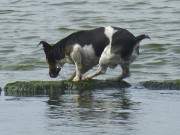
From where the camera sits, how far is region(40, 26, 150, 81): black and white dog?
622 inches

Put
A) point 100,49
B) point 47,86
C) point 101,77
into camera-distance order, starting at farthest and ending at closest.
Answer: point 101,77
point 100,49
point 47,86

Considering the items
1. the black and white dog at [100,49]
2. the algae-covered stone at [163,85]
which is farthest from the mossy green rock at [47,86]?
the algae-covered stone at [163,85]

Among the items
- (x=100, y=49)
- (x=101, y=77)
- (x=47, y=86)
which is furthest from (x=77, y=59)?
(x=101, y=77)

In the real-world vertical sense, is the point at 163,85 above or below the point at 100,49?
below

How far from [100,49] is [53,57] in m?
1.04

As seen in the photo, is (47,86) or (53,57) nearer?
(47,86)

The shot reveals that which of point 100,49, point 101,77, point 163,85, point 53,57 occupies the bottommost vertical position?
point 101,77

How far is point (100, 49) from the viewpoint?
16.0 meters

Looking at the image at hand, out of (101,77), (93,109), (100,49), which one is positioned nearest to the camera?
(93,109)

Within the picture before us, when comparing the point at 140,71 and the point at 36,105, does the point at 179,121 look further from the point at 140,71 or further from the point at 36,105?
the point at 140,71

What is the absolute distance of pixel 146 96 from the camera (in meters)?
14.7

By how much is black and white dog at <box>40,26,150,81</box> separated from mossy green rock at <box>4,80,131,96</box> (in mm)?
368

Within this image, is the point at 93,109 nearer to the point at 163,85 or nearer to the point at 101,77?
the point at 163,85

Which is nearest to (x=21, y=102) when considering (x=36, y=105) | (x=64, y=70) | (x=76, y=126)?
(x=36, y=105)
